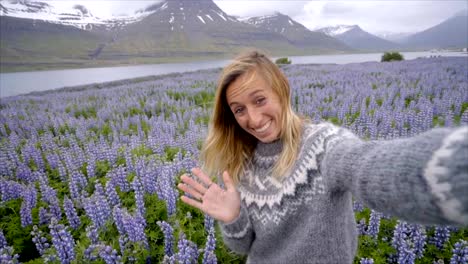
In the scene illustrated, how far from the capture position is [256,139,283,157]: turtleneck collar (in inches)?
83.7

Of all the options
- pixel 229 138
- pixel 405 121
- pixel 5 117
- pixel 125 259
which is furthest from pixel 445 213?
pixel 5 117

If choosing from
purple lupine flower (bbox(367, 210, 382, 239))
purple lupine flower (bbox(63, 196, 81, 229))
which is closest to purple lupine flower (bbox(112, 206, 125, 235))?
purple lupine flower (bbox(63, 196, 81, 229))

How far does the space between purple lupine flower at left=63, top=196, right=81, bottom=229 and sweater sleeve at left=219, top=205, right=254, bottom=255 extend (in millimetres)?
2746

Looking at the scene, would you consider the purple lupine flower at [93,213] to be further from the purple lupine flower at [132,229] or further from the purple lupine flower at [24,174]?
the purple lupine flower at [24,174]

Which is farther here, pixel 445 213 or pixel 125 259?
pixel 125 259

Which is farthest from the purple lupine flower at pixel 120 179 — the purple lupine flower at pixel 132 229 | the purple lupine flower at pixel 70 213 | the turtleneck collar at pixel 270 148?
the turtleneck collar at pixel 270 148

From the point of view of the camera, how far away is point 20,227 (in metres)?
4.49

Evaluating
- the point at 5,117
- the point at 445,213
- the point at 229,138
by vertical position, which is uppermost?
the point at 445,213

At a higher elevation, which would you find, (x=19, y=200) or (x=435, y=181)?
(x=435, y=181)

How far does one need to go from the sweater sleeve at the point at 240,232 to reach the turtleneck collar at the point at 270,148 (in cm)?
44

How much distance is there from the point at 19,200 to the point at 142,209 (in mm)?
2918

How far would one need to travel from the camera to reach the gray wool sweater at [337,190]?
87cm

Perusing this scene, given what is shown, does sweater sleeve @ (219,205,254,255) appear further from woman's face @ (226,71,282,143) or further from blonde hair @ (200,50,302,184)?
woman's face @ (226,71,282,143)

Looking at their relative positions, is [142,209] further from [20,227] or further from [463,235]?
[463,235]
